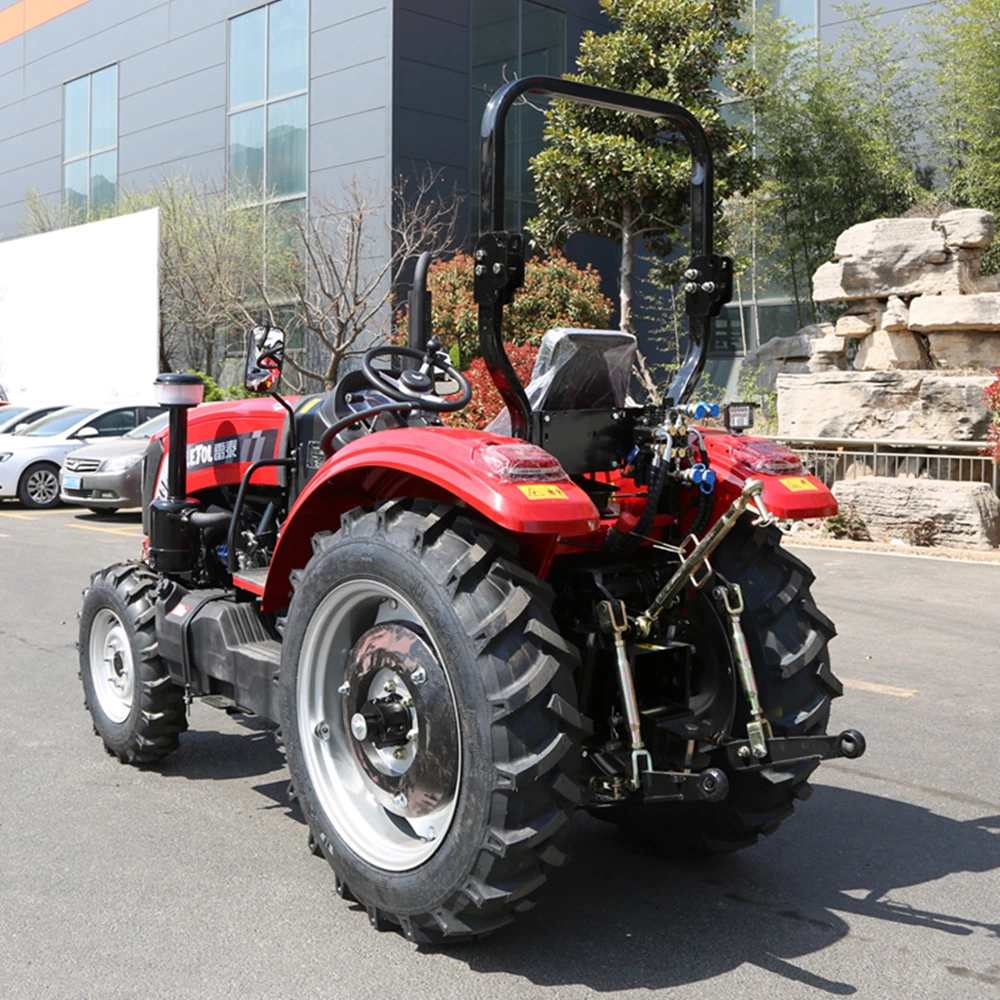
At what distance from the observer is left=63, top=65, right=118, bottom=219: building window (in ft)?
110

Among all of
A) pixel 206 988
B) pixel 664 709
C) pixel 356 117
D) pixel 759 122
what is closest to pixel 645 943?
pixel 664 709

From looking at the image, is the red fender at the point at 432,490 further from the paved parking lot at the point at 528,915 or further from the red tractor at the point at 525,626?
the paved parking lot at the point at 528,915

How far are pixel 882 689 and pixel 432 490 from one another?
4.19m

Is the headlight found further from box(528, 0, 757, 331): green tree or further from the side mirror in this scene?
the side mirror

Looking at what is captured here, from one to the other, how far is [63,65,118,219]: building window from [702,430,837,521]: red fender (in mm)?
32236

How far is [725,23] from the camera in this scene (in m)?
19.2

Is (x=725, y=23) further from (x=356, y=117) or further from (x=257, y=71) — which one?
(x=257, y=71)

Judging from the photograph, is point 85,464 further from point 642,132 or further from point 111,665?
point 111,665

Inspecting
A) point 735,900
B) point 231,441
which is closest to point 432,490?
point 735,900

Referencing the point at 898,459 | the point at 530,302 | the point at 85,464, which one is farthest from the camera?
the point at 530,302

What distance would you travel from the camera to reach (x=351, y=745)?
3.87 meters

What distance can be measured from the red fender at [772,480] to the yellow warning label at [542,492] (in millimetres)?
919

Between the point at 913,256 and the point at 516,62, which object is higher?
the point at 516,62

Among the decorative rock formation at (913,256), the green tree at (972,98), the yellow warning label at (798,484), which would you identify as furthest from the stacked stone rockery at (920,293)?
the yellow warning label at (798,484)
